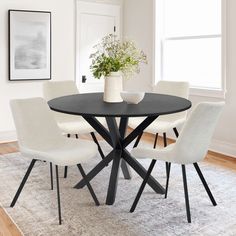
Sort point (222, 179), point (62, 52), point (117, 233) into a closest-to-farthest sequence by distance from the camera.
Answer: point (117, 233)
point (222, 179)
point (62, 52)

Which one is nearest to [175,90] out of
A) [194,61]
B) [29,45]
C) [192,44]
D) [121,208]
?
[194,61]

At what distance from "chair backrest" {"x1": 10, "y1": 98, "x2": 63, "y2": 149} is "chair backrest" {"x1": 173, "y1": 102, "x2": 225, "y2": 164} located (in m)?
1.08

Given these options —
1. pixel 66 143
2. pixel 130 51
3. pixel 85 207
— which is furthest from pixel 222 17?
pixel 85 207

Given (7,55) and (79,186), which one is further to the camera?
(7,55)

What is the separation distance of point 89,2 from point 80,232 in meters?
4.18

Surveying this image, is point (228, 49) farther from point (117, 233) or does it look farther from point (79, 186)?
point (117, 233)

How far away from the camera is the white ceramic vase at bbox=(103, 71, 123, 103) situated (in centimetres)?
305

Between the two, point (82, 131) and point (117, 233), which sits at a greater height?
point (82, 131)

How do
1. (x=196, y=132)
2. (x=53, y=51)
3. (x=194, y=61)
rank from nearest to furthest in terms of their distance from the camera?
1. (x=196, y=132)
2. (x=194, y=61)
3. (x=53, y=51)

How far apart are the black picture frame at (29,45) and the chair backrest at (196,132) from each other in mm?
3260

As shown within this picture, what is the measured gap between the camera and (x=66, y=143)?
3027 millimetres

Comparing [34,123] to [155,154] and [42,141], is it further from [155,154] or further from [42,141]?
[155,154]

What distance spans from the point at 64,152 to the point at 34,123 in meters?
0.35

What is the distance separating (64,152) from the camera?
108 inches
